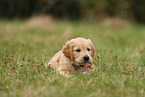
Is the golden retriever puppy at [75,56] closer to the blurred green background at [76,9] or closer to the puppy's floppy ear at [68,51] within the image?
the puppy's floppy ear at [68,51]

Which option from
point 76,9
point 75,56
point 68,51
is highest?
point 76,9

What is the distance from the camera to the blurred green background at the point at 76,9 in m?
16.5

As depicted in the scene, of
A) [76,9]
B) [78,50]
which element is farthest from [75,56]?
[76,9]

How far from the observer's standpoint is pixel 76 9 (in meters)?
18.9

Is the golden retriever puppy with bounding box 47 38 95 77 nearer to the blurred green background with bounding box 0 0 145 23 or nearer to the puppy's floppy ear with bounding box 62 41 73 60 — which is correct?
the puppy's floppy ear with bounding box 62 41 73 60

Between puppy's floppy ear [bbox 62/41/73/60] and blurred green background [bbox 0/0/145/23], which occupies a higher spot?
blurred green background [bbox 0/0/145/23]

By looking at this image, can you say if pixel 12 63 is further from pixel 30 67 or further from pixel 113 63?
pixel 113 63

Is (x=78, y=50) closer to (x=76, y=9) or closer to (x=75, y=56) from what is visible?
(x=75, y=56)

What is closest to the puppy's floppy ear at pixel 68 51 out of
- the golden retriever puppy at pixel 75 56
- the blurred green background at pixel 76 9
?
the golden retriever puppy at pixel 75 56

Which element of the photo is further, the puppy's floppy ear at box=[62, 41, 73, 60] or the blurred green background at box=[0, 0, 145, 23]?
the blurred green background at box=[0, 0, 145, 23]

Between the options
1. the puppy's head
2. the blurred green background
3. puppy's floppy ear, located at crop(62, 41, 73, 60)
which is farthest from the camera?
the blurred green background

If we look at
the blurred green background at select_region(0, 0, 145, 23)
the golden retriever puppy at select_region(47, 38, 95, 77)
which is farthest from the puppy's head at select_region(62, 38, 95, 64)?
the blurred green background at select_region(0, 0, 145, 23)

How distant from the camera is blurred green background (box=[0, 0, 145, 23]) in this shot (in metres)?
16.5

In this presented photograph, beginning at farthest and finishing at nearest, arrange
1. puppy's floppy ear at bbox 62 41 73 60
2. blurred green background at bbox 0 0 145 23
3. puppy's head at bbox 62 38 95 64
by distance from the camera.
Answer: blurred green background at bbox 0 0 145 23
puppy's floppy ear at bbox 62 41 73 60
puppy's head at bbox 62 38 95 64
